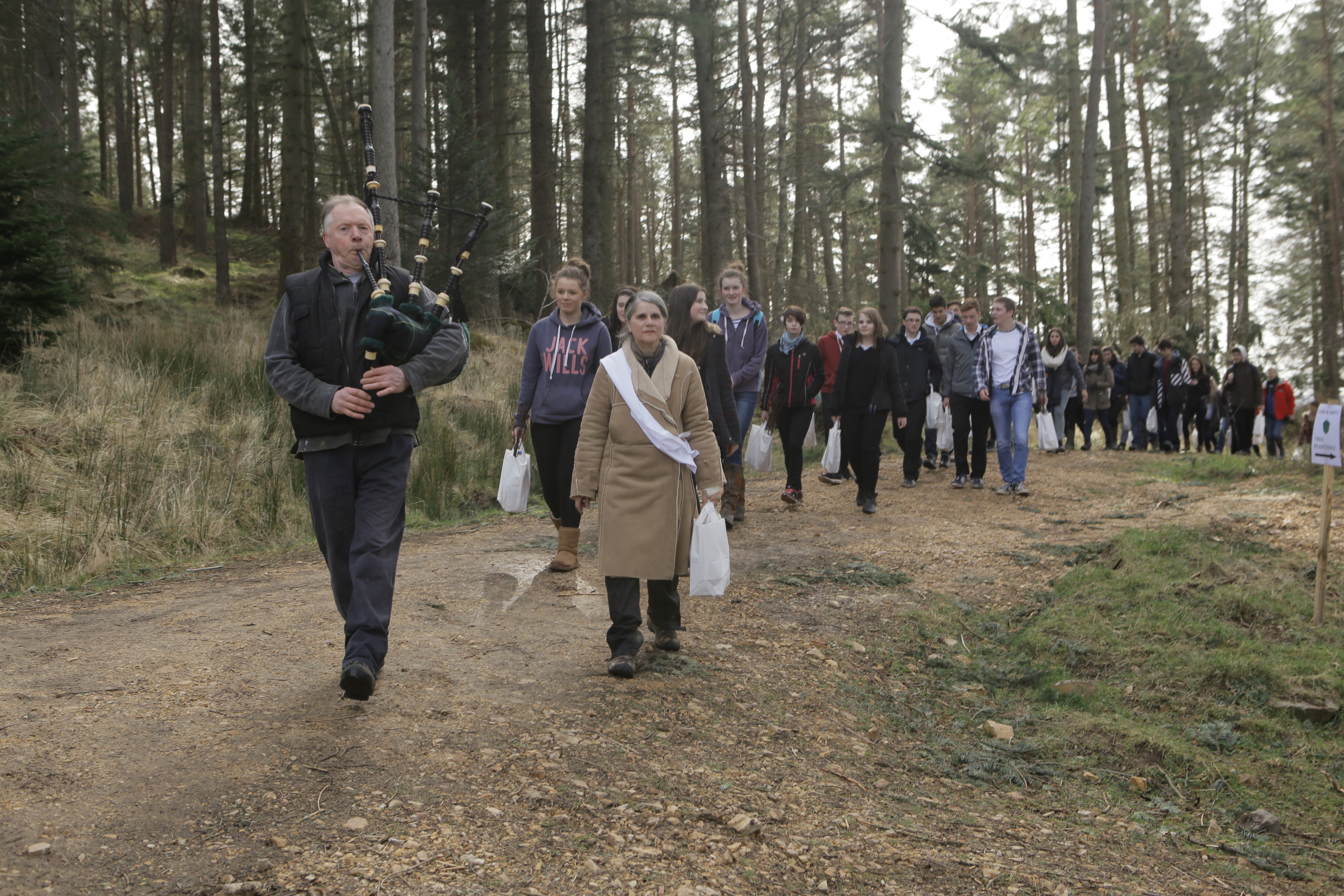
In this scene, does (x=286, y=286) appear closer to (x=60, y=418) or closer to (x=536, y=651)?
(x=536, y=651)

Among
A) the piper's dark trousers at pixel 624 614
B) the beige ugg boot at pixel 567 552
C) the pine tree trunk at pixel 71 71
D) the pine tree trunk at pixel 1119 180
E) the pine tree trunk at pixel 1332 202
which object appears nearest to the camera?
the piper's dark trousers at pixel 624 614

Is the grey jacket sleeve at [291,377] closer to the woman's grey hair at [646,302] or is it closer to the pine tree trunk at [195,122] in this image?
the woman's grey hair at [646,302]

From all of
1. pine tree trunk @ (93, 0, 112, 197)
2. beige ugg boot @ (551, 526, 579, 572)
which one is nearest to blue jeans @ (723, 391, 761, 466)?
beige ugg boot @ (551, 526, 579, 572)

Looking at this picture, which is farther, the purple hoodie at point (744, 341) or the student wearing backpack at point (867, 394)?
the student wearing backpack at point (867, 394)

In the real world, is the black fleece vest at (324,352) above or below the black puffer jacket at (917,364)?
below

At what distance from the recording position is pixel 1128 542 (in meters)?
8.55

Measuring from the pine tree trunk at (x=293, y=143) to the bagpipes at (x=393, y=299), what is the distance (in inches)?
530

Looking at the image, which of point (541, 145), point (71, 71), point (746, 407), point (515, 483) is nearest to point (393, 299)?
point (515, 483)

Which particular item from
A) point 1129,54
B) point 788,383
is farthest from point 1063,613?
point 1129,54

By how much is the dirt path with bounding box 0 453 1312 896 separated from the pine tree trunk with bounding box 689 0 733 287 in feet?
43.6

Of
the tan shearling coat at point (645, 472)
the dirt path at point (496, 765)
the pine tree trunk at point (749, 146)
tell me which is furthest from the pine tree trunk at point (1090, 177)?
the tan shearling coat at point (645, 472)

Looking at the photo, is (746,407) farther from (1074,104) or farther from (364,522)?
(1074,104)

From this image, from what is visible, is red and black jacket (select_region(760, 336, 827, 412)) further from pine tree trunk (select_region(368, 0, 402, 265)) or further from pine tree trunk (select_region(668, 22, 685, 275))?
pine tree trunk (select_region(668, 22, 685, 275))

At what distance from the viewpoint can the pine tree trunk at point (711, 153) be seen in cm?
1909
